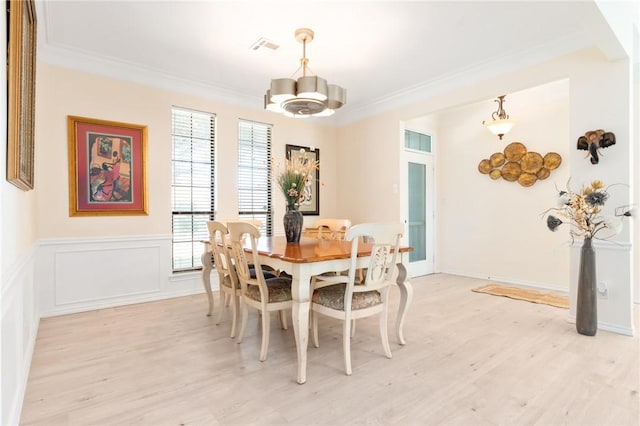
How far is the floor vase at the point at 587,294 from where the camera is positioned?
2.87 metres

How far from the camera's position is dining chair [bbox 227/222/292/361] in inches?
95.4

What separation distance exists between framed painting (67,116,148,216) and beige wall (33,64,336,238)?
0.07 meters

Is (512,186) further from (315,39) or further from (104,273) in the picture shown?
(104,273)

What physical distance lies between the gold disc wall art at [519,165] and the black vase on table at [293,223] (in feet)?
11.8

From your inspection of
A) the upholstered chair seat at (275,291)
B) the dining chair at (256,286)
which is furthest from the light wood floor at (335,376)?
the upholstered chair seat at (275,291)

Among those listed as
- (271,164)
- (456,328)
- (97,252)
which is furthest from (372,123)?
(97,252)

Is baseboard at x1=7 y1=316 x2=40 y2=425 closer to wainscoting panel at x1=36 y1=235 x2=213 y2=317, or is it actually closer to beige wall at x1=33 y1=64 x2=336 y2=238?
wainscoting panel at x1=36 y1=235 x2=213 y2=317

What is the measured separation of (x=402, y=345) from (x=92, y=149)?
3.78 meters

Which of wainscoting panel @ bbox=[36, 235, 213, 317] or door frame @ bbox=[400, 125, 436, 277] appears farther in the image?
door frame @ bbox=[400, 125, 436, 277]

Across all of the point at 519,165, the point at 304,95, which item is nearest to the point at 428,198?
the point at 519,165

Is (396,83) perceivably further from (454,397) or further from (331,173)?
(454,397)

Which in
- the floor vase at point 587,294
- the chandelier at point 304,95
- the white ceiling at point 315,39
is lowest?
the floor vase at point 587,294

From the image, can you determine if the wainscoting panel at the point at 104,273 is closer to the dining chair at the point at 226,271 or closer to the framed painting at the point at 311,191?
the dining chair at the point at 226,271

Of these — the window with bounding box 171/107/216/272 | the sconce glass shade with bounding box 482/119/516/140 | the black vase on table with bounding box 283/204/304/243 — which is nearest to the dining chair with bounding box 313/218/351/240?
the black vase on table with bounding box 283/204/304/243
